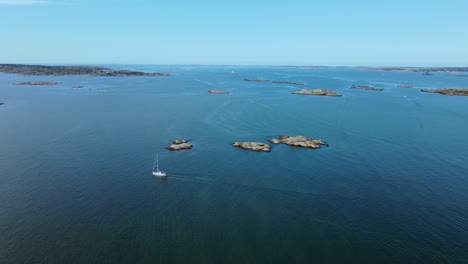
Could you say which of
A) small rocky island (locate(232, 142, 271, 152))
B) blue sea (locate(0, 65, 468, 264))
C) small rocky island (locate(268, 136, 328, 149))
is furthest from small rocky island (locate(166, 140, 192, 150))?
small rocky island (locate(268, 136, 328, 149))

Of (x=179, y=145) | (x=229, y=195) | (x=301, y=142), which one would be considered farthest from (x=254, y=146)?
(x=229, y=195)

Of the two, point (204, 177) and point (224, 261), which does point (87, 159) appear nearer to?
point (204, 177)

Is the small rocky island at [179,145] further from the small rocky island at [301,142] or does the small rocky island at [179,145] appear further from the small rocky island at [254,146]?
the small rocky island at [301,142]

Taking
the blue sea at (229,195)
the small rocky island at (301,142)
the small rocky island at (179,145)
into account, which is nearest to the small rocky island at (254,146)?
the blue sea at (229,195)

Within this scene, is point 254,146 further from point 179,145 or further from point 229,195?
point 229,195

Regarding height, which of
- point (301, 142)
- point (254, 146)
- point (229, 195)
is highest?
point (301, 142)

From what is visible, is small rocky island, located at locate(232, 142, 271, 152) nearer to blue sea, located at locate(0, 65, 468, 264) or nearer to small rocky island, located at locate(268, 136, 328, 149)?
blue sea, located at locate(0, 65, 468, 264)
